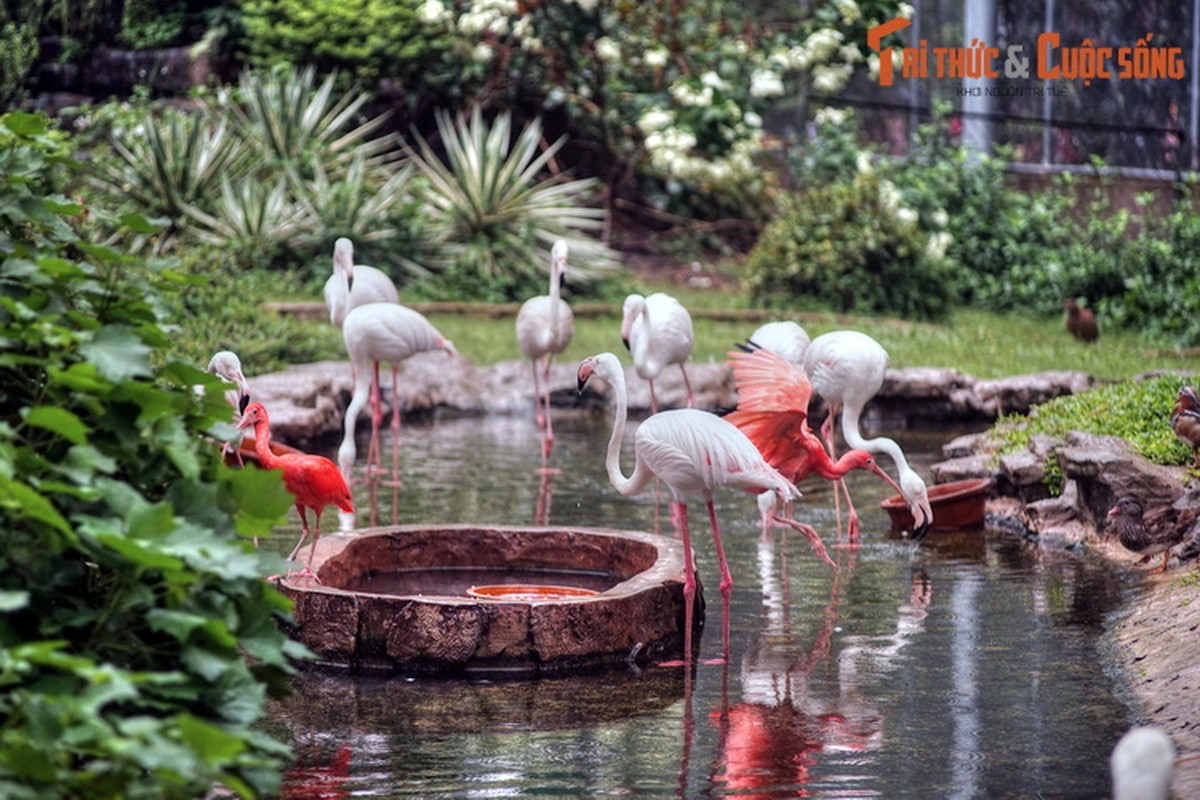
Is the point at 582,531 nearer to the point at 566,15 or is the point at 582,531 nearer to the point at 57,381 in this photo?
the point at 57,381

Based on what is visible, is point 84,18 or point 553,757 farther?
point 84,18

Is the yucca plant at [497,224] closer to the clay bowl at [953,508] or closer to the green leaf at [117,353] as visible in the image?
the clay bowl at [953,508]

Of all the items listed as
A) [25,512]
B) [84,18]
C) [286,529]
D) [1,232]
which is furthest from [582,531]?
[84,18]

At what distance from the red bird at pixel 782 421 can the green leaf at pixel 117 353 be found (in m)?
4.58

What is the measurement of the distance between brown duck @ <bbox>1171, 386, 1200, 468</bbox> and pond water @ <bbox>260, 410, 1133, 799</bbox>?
2.33 ft

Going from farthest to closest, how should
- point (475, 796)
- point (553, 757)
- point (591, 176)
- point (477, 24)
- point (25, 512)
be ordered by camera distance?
point (591, 176) < point (477, 24) < point (553, 757) < point (475, 796) < point (25, 512)

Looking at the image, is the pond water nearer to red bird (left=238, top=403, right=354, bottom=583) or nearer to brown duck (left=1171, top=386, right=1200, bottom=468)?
brown duck (left=1171, top=386, right=1200, bottom=468)

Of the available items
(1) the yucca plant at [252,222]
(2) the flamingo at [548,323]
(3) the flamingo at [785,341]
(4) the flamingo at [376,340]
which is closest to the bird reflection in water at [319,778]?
(3) the flamingo at [785,341]

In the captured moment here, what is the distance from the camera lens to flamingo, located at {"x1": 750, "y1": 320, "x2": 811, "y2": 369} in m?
9.34

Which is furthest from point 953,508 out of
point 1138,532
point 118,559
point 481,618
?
point 118,559

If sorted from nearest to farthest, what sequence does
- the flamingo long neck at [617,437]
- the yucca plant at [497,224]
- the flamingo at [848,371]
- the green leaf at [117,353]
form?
1. the green leaf at [117,353]
2. the flamingo long neck at [617,437]
3. the flamingo at [848,371]
4. the yucca plant at [497,224]

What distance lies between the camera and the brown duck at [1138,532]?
7.43 meters

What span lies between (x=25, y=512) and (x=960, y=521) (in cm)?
631

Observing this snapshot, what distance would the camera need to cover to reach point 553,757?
16.2 feet
